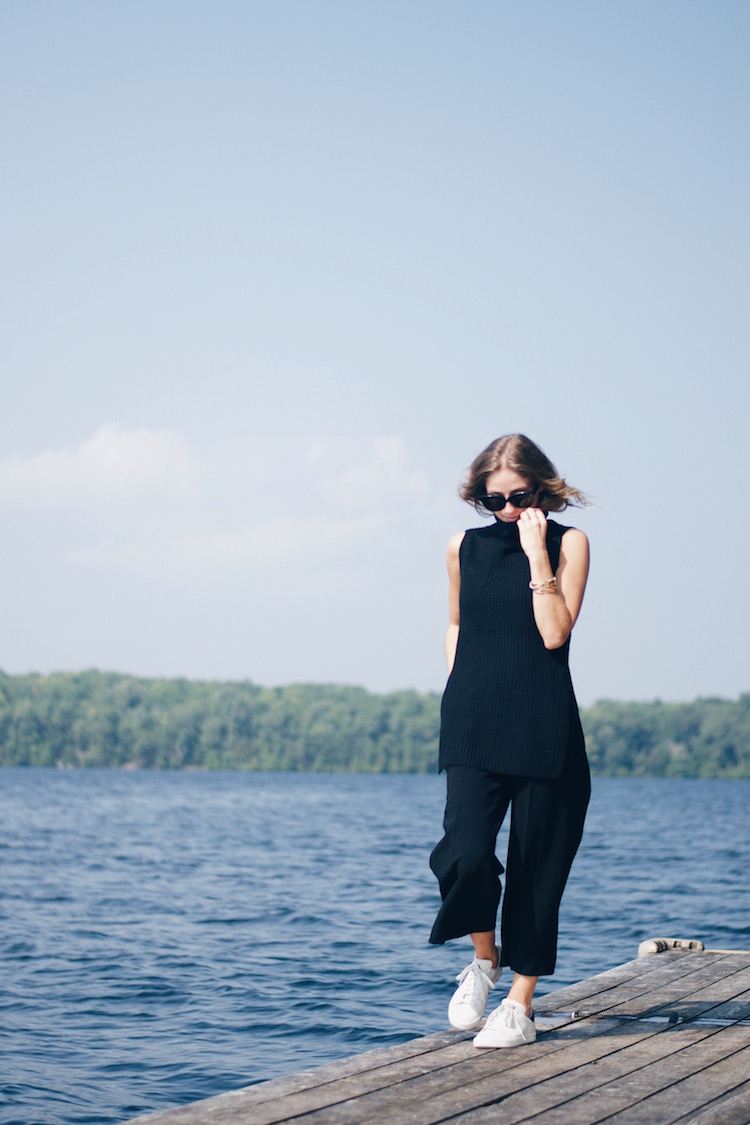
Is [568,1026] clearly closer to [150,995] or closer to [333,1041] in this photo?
[333,1041]

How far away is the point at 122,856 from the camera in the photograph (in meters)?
27.7

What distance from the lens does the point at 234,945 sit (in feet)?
45.3

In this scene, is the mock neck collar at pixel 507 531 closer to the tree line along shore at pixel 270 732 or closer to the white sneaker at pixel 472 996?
the white sneaker at pixel 472 996

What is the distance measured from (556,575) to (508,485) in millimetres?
374

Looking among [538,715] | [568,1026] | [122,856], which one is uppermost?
[538,715]

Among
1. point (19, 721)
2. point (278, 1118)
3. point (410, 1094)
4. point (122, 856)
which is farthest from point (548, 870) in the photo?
point (19, 721)

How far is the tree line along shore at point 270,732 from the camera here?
384ft

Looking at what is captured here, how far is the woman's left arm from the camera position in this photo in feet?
13.7

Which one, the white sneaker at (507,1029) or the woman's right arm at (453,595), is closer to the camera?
the white sneaker at (507,1029)

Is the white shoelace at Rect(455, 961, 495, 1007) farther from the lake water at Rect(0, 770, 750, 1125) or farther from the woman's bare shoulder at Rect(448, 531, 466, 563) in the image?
the lake water at Rect(0, 770, 750, 1125)

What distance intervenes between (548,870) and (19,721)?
399 ft

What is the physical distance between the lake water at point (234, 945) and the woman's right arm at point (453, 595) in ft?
14.3

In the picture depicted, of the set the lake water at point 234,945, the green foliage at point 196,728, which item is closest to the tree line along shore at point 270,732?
the green foliage at point 196,728

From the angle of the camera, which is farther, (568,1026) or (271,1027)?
(271,1027)
